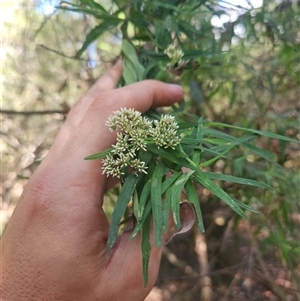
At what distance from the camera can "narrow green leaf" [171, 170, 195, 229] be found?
2.27 feet

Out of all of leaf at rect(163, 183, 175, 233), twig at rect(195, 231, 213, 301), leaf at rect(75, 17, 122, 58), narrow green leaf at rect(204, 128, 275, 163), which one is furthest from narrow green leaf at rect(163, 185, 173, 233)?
twig at rect(195, 231, 213, 301)

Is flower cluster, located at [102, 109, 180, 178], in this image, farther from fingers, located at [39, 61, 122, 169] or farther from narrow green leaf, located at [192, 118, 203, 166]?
fingers, located at [39, 61, 122, 169]

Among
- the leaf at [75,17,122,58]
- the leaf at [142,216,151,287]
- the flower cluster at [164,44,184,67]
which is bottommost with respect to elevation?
the leaf at [142,216,151,287]

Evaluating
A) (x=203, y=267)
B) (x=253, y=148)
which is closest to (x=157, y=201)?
(x=253, y=148)

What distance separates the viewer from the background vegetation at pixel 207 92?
1.20 m

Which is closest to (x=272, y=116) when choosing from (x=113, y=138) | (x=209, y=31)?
(x=209, y=31)

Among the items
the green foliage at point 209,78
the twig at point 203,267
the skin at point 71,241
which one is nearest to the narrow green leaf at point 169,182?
the green foliage at point 209,78

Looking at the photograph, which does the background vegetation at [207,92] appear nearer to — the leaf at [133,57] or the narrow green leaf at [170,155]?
the leaf at [133,57]

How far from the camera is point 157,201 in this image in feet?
2.36

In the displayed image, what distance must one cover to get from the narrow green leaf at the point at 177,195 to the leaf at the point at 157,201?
0.03 metres

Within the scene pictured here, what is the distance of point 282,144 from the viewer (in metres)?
1.24

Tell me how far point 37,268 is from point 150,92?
57cm

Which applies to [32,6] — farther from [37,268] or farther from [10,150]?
[37,268]

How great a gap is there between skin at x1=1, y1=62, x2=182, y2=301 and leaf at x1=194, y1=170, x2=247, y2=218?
0.32m
